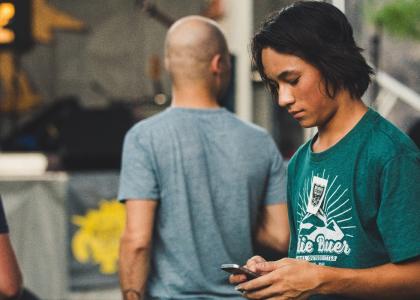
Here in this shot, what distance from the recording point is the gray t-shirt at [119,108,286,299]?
3.37 meters

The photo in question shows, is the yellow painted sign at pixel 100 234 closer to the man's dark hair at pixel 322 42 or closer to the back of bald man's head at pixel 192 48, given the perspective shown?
the back of bald man's head at pixel 192 48

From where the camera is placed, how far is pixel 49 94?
15.3 meters

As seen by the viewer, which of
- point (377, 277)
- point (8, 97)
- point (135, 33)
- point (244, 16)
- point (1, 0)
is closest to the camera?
point (377, 277)

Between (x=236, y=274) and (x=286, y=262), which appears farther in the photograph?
(x=236, y=274)

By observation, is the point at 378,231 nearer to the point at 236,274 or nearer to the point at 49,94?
the point at 236,274

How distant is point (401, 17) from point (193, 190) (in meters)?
14.0

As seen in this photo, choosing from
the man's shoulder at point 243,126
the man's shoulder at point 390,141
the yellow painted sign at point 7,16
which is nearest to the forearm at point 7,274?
the man's shoulder at point 243,126

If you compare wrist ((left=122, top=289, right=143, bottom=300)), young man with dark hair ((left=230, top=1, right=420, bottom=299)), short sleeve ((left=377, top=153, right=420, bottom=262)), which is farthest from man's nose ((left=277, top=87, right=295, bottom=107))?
wrist ((left=122, top=289, right=143, bottom=300))

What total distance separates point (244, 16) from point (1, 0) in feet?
8.75

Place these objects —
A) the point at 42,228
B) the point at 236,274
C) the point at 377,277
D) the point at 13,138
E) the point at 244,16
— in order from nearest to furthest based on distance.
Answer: the point at 377,277 < the point at 236,274 < the point at 244,16 < the point at 42,228 < the point at 13,138

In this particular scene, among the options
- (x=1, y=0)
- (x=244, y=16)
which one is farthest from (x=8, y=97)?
(x=244, y=16)

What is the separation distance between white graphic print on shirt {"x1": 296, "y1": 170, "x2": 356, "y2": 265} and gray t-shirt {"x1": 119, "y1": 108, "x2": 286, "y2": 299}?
1059 mm

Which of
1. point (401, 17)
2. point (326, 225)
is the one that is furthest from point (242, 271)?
point (401, 17)

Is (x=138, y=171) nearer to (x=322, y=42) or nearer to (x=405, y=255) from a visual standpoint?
(x=322, y=42)
